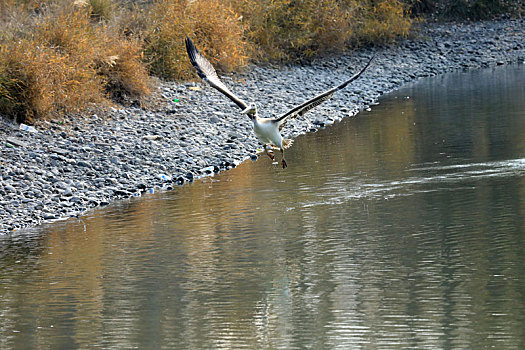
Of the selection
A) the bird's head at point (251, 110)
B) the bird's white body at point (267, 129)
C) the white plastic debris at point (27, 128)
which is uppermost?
→ the white plastic debris at point (27, 128)

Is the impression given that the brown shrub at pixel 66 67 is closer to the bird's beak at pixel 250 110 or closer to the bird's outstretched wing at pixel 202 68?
the bird's outstretched wing at pixel 202 68

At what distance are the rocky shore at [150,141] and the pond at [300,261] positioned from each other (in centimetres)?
67

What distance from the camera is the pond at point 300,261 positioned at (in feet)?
23.9

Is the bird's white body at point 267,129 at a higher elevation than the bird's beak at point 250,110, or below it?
below

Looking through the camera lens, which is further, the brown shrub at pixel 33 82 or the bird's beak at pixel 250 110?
the brown shrub at pixel 33 82

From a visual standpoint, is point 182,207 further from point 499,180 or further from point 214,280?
point 499,180

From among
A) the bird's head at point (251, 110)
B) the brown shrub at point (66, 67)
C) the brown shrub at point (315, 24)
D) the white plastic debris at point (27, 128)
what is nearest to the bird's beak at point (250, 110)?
the bird's head at point (251, 110)

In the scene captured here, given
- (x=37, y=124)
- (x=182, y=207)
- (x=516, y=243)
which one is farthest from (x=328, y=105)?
(x=516, y=243)

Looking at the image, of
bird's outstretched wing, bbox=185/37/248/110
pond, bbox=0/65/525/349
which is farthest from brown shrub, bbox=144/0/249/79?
bird's outstretched wing, bbox=185/37/248/110

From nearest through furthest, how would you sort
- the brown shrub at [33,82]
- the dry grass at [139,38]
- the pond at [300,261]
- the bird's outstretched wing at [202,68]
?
1. the pond at [300,261]
2. the bird's outstretched wing at [202,68]
3. the brown shrub at [33,82]
4. the dry grass at [139,38]

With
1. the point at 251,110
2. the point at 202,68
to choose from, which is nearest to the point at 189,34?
the point at 202,68

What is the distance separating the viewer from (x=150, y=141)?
15.2m

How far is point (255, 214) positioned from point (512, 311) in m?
4.63

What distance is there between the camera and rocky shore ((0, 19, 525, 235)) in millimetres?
12438
